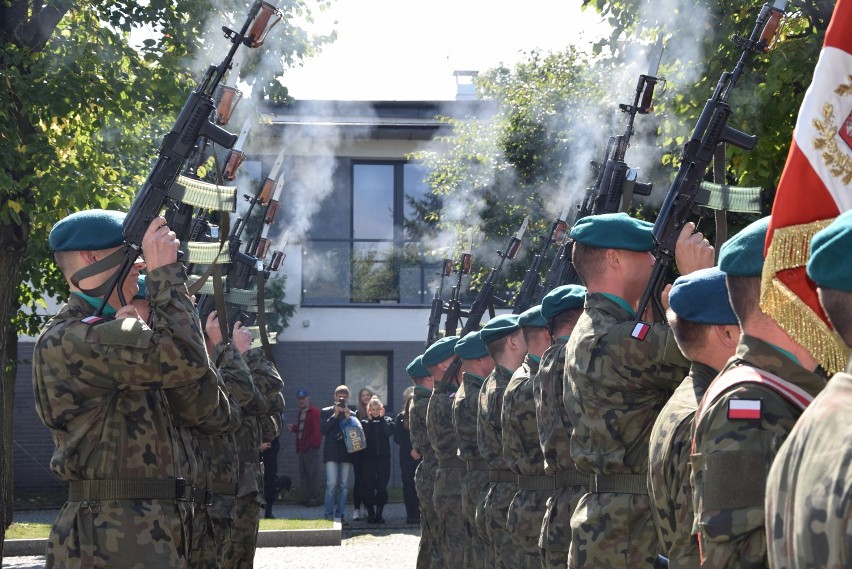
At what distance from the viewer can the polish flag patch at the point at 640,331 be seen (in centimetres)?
462

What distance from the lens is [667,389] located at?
15.4 ft

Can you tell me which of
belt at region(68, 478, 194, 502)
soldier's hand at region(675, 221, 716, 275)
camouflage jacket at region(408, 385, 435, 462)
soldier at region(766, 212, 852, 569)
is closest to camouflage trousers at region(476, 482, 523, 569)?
belt at region(68, 478, 194, 502)

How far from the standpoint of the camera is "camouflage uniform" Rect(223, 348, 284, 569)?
28.7 feet

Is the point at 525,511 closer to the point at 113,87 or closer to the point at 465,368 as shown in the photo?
the point at 465,368

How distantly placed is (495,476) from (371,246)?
724 inches

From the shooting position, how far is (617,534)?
4.72 metres

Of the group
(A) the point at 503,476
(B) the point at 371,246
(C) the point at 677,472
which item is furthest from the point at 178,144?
(B) the point at 371,246

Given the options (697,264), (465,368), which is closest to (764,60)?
(465,368)

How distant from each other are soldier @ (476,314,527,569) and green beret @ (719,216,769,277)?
4334 mm

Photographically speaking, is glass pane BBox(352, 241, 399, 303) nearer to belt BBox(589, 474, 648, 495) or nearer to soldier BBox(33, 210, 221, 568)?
soldier BBox(33, 210, 221, 568)

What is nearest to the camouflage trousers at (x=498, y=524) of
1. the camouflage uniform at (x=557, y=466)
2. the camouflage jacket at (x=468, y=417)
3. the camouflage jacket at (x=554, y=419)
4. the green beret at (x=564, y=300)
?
the camouflage jacket at (x=468, y=417)

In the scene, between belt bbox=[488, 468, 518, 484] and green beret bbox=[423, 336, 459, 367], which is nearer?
belt bbox=[488, 468, 518, 484]

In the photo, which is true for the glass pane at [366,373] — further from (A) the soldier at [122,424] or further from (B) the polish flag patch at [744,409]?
(B) the polish flag patch at [744,409]

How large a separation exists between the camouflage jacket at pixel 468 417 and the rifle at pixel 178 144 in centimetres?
397
